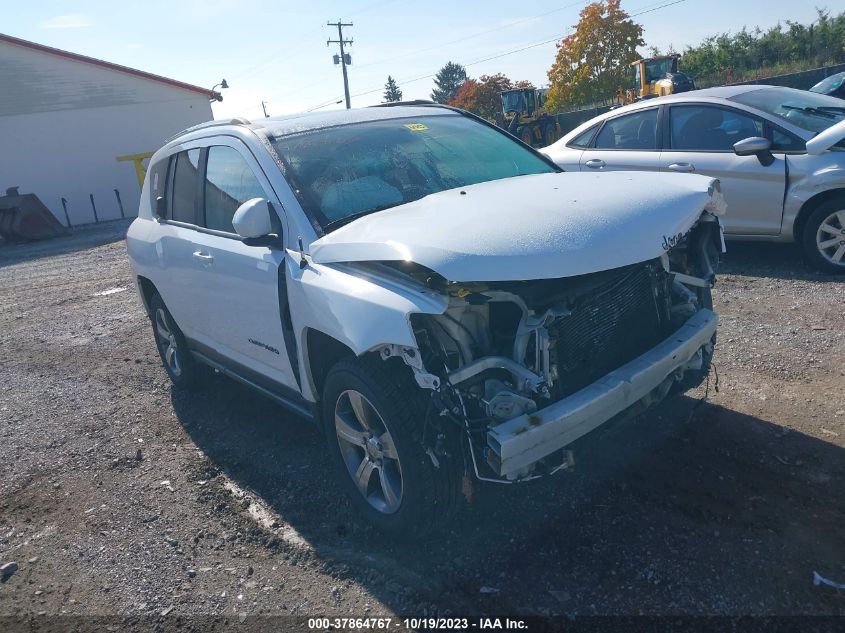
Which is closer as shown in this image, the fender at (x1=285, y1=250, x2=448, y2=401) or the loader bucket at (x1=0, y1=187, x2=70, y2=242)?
the fender at (x1=285, y1=250, x2=448, y2=401)

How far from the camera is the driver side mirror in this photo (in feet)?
11.5

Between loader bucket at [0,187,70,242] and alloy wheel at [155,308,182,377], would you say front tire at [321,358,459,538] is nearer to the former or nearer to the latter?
alloy wheel at [155,308,182,377]

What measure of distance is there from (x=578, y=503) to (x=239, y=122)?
2959mm

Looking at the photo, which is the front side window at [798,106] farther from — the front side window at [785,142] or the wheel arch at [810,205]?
the wheel arch at [810,205]

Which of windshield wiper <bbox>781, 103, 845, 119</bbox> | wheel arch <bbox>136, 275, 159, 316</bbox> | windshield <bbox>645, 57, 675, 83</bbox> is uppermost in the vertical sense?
windshield <bbox>645, 57, 675, 83</bbox>

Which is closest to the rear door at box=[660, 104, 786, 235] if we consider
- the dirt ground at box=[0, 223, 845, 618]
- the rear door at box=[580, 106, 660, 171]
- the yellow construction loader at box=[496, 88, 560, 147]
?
the rear door at box=[580, 106, 660, 171]

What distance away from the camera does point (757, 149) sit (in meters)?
6.30

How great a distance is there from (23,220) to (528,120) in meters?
17.9

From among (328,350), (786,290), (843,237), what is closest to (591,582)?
(328,350)

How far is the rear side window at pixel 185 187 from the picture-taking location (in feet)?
15.6

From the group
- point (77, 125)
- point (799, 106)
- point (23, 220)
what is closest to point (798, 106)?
point (799, 106)

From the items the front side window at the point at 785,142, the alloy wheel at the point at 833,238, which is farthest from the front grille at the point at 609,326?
the front side window at the point at 785,142

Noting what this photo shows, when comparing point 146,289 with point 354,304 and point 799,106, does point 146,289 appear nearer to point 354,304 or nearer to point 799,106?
point 354,304

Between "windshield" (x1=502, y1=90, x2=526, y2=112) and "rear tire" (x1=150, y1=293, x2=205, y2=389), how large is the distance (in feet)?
82.0
